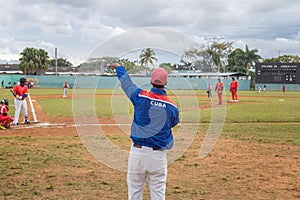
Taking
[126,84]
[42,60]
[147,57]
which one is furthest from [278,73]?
[126,84]

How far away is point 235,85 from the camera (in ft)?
90.3

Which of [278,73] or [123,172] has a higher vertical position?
[278,73]

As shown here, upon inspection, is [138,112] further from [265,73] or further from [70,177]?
[265,73]

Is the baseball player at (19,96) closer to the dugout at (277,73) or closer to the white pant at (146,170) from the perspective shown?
the white pant at (146,170)

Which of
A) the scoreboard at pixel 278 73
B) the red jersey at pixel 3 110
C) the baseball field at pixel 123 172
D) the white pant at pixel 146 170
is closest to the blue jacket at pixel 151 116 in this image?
the white pant at pixel 146 170

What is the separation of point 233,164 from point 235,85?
19847 millimetres

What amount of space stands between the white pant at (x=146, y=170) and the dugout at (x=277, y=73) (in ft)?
179

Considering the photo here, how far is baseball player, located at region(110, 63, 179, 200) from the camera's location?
4410mm

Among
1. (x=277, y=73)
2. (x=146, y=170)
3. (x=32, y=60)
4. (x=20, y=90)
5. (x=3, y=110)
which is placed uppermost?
(x=32, y=60)

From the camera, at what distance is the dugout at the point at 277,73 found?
55528 millimetres

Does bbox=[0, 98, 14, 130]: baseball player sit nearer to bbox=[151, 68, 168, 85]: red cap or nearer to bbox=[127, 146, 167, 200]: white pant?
bbox=[127, 146, 167, 200]: white pant

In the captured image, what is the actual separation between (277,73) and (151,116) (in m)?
55.0

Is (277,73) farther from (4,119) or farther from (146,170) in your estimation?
(146,170)

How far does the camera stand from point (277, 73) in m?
56.2
